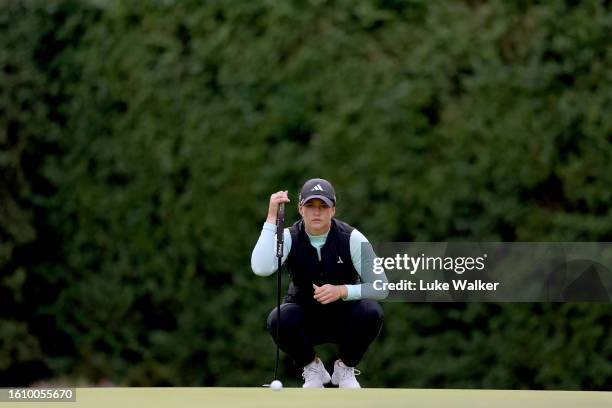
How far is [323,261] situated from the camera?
18.9 ft

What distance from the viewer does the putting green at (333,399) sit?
6.24 m

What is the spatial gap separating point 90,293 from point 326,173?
2.01 m

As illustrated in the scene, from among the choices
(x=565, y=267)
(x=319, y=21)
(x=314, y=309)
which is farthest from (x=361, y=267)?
(x=319, y=21)

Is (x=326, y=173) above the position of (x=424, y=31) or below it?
below

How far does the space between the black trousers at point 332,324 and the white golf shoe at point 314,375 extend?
0.71 ft

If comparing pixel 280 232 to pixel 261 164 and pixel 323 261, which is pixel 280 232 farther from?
pixel 261 164

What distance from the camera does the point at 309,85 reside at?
882 cm

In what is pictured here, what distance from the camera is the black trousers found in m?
5.89

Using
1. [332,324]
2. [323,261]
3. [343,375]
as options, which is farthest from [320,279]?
[343,375]

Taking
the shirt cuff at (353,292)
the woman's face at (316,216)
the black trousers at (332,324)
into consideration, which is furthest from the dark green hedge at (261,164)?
the shirt cuff at (353,292)

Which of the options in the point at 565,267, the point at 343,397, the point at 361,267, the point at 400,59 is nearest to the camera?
the point at 361,267

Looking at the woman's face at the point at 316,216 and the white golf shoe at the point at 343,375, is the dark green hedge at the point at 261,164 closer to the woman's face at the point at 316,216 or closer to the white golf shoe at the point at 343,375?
the white golf shoe at the point at 343,375

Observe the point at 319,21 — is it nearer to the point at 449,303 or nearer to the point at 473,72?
the point at 473,72

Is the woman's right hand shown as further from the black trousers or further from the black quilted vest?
the black trousers
